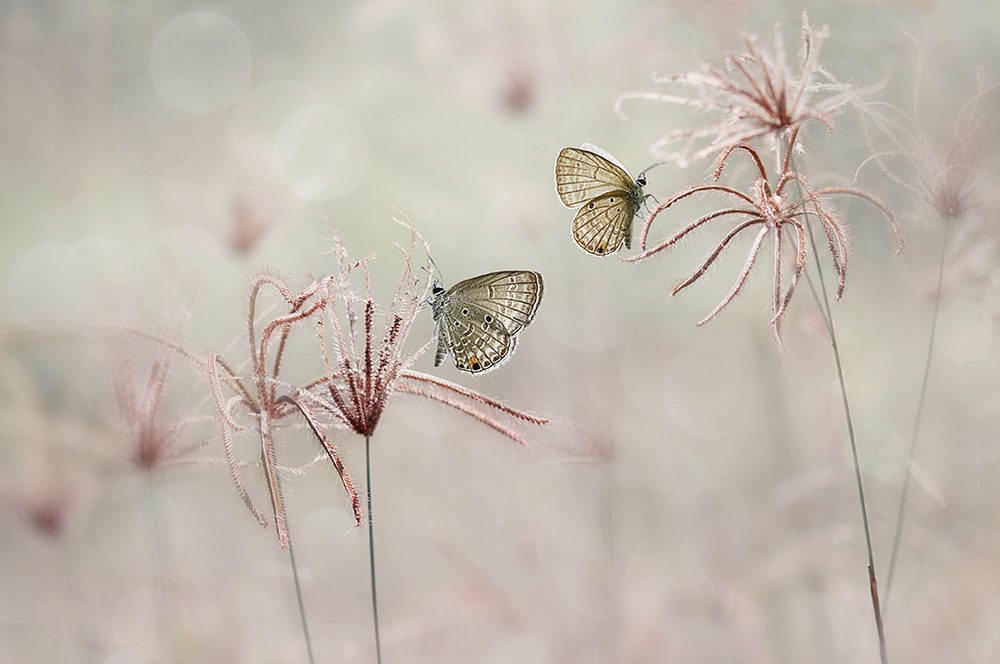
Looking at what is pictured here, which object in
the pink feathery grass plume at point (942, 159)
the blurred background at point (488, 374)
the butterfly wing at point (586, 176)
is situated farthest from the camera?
the blurred background at point (488, 374)

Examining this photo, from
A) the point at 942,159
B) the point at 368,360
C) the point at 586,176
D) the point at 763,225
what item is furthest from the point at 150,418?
the point at 942,159

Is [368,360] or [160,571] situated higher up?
[368,360]

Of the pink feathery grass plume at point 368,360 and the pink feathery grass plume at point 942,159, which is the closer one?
the pink feathery grass plume at point 368,360

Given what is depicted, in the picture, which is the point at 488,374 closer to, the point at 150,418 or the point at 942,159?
the point at 150,418

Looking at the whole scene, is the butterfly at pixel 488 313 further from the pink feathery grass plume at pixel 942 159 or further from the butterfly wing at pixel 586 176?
the pink feathery grass plume at pixel 942 159

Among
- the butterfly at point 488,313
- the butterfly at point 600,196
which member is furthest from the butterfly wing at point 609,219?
the butterfly at point 488,313

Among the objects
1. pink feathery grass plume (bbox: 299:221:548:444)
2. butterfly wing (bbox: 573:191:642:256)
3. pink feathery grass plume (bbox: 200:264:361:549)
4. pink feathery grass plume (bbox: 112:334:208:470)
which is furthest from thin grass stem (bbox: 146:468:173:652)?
butterfly wing (bbox: 573:191:642:256)

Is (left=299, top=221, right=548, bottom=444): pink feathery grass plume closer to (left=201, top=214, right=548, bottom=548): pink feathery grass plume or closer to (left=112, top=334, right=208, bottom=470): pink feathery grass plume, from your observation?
(left=201, top=214, right=548, bottom=548): pink feathery grass plume

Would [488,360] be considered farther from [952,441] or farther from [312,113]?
[952,441]
